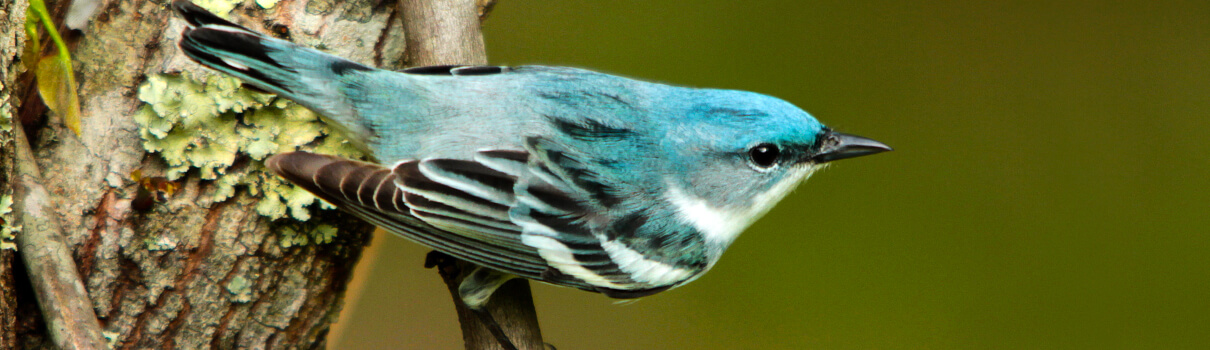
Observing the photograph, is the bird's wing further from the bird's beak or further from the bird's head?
the bird's beak

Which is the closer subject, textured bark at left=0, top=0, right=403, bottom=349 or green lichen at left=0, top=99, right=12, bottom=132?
green lichen at left=0, top=99, right=12, bottom=132

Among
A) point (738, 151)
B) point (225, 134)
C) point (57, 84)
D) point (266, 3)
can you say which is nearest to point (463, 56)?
point (266, 3)

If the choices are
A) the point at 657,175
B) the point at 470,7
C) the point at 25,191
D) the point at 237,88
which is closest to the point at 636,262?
the point at 657,175

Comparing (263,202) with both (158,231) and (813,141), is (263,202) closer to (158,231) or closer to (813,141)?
(158,231)

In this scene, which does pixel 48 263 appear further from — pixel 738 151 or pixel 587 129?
pixel 738 151

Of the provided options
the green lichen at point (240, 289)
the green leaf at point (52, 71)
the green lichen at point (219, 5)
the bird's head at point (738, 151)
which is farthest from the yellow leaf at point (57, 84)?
the bird's head at point (738, 151)

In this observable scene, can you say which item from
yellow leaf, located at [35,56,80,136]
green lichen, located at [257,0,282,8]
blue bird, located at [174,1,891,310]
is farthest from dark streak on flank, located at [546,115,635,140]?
yellow leaf, located at [35,56,80,136]
